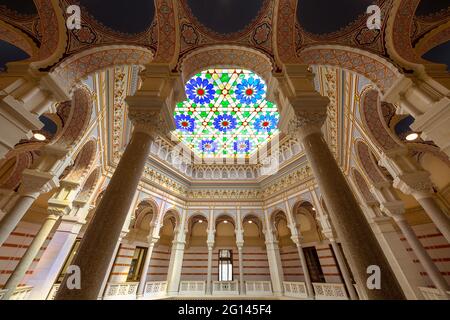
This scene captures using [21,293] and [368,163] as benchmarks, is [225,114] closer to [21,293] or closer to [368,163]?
[368,163]

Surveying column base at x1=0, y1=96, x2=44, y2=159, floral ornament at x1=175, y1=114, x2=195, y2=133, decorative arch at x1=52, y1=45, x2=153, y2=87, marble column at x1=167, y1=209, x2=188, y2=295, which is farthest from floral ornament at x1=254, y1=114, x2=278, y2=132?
column base at x1=0, y1=96, x2=44, y2=159

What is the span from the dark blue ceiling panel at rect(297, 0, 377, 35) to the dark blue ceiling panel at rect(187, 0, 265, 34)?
1.01 m

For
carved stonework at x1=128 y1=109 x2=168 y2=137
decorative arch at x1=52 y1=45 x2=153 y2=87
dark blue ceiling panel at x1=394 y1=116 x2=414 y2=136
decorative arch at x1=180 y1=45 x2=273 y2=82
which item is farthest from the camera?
dark blue ceiling panel at x1=394 y1=116 x2=414 y2=136

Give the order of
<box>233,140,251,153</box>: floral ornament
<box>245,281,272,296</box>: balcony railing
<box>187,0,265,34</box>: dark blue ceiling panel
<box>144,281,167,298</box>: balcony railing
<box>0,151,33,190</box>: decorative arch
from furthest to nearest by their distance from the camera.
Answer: <box>233,140,251,153</box>: floral ornament
<box>245,281,272,296</box>: balcony railing
<box>144,281,167,298</box>: balcony railing
<box>0,151,33,190</box>: decorative arch
<box>187,0,265,34</box>: dark blue ceiling panel

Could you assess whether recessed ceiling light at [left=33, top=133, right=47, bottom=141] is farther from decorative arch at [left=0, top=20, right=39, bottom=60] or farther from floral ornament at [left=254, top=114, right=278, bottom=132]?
floral ornament at [left=254, top=114, right=278, bottom=132]

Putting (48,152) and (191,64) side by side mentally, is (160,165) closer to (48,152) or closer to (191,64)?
(48,152)

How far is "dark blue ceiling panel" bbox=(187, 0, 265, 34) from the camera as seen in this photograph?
4359 mm

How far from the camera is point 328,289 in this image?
813cm

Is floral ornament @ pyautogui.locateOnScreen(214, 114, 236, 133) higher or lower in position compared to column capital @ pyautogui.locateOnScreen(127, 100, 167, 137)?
higher

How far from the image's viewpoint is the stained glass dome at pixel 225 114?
9082mm

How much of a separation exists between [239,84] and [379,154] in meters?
6.37

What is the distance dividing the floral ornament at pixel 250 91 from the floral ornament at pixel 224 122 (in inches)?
46.8

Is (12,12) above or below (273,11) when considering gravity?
below
